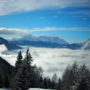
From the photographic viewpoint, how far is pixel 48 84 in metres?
126

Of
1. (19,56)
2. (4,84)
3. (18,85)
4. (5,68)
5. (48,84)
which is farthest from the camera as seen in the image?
(48,84)

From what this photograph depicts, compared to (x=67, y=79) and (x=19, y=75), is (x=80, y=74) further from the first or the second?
(x=67, y=79)

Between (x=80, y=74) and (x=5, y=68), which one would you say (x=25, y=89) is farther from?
(x=5, y=68)

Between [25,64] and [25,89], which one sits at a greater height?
[25,64]

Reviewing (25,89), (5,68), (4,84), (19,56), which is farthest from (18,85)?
(5,68)

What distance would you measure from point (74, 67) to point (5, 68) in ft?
122

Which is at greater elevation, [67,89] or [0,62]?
[0,62]

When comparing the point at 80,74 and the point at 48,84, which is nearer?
the point at 80,74

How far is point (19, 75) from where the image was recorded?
49.6 metres

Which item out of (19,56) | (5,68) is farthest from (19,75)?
(5,68)

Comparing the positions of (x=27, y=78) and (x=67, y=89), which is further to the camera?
(x=67, y=89)

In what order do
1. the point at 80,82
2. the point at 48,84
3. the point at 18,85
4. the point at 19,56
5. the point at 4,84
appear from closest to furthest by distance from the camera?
the point at 18,85 < the point at 80,82 < the point at 19,56 < the point at 4,84 < the point at 48,84

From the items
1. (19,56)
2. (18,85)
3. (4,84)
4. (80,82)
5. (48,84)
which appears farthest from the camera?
(48,84)

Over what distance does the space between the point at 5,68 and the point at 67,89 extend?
35415 millimetres
